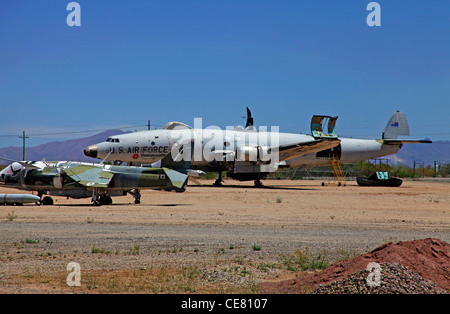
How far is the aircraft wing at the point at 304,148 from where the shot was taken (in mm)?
44406

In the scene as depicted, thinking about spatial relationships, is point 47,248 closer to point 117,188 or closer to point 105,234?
point 105,234

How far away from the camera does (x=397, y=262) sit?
9414mm

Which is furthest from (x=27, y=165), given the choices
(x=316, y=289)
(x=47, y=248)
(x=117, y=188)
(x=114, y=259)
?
(x=316, y=289)

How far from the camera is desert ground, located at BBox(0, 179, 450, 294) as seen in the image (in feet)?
34.0

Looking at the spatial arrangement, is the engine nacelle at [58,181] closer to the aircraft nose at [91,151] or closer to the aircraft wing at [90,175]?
the aircraft wing at [90,175]

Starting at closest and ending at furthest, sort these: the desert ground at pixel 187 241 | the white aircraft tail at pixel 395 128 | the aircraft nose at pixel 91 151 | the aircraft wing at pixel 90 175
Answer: the desert ground at pixel 187 241 → the aircraft wing at pixel 90 175 → the aircraft nose at pixel 91 151 → the white aircraft tail at pixel 395 128

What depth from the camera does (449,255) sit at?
412 inches

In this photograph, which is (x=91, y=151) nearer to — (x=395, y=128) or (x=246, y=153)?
(x=246, y=153)

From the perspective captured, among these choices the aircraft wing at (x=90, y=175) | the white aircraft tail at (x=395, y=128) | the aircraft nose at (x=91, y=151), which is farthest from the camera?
the white aircraft tail at (x=395, y=128)

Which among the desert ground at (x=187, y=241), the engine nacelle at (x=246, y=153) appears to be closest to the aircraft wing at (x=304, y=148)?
the engine nacelle at (x=246, y=153)

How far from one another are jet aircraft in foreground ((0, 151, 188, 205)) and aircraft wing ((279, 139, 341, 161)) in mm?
18639

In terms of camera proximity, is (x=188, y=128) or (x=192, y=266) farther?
(x=188, y=128)

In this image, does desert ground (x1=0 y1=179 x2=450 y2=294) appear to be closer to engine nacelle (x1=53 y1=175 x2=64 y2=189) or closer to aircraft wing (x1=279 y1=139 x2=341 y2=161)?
engine nacelle (x1=53 y1=175 x2=64 y2=189)
